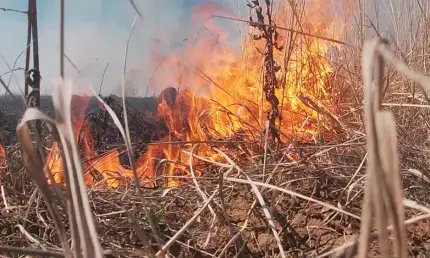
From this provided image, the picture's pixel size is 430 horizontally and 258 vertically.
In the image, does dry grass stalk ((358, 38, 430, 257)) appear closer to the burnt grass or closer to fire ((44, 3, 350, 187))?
the burnt grass

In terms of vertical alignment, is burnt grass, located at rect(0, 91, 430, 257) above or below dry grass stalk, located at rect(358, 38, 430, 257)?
below

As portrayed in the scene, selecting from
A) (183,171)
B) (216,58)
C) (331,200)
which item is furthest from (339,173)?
(216,58)

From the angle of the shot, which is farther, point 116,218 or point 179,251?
point 116,218

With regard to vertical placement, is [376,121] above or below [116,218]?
above

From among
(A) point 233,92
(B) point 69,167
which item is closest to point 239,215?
(B) point 69,167

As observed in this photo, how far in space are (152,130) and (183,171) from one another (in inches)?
43.9

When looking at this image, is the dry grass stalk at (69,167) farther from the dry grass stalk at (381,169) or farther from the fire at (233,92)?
the fire at (233,92)

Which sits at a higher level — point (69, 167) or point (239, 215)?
point (69, 167)

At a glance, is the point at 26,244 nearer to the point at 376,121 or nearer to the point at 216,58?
the point at 376,121

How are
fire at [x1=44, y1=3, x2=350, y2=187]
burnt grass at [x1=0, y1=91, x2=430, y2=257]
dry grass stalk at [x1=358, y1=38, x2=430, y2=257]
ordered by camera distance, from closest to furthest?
dry grass stalk at [x1=358, y1=38, x2=430, y2=257]
burnt grass at [x1=0, y1=91, x2=430, y2=257]
fire at [x1=44, y1=3, x2=350, y2=187]

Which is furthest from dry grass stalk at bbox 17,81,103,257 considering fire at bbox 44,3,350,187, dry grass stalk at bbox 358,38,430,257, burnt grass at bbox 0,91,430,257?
fire at bbox 44,3,350,187

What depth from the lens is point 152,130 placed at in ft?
9.57

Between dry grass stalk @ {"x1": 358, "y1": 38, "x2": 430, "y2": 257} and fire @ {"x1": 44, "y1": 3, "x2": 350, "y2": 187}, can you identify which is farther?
fire @ {"x1": 44, "y1": 3, "x2": 350, "y2": 187}

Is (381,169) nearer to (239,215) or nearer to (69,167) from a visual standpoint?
(69,167)
